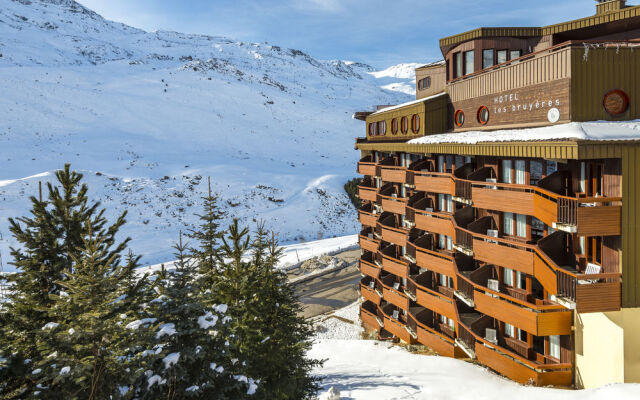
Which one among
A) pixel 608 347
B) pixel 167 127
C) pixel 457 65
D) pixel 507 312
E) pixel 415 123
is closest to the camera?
pixel 608 347

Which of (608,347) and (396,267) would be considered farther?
(396,267)

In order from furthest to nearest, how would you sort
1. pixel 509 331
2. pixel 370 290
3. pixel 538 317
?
pixel 370 290 < pixel 509 331 < pixel 538 317

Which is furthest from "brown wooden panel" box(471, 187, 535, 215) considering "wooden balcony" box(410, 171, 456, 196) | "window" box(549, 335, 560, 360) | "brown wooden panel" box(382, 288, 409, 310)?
"brown wooden panel" box(382, 288, 409, 310)

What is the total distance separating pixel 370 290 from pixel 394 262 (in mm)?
6057

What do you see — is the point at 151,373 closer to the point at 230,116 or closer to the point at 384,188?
the point at 384,188

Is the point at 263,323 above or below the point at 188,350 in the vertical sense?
below

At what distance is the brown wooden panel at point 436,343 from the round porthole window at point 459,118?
40.4 ft

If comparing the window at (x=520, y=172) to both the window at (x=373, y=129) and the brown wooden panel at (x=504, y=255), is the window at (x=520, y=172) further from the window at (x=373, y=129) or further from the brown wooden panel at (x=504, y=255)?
the window at (x=373, y=129)

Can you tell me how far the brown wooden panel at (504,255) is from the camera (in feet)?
50.8

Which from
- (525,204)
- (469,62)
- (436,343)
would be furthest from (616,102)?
(436,343)

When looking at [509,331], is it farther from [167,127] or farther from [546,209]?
[167,127]

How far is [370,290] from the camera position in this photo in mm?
31906

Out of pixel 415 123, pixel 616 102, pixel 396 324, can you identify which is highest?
pixel 415 123

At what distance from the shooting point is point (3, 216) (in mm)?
50719
